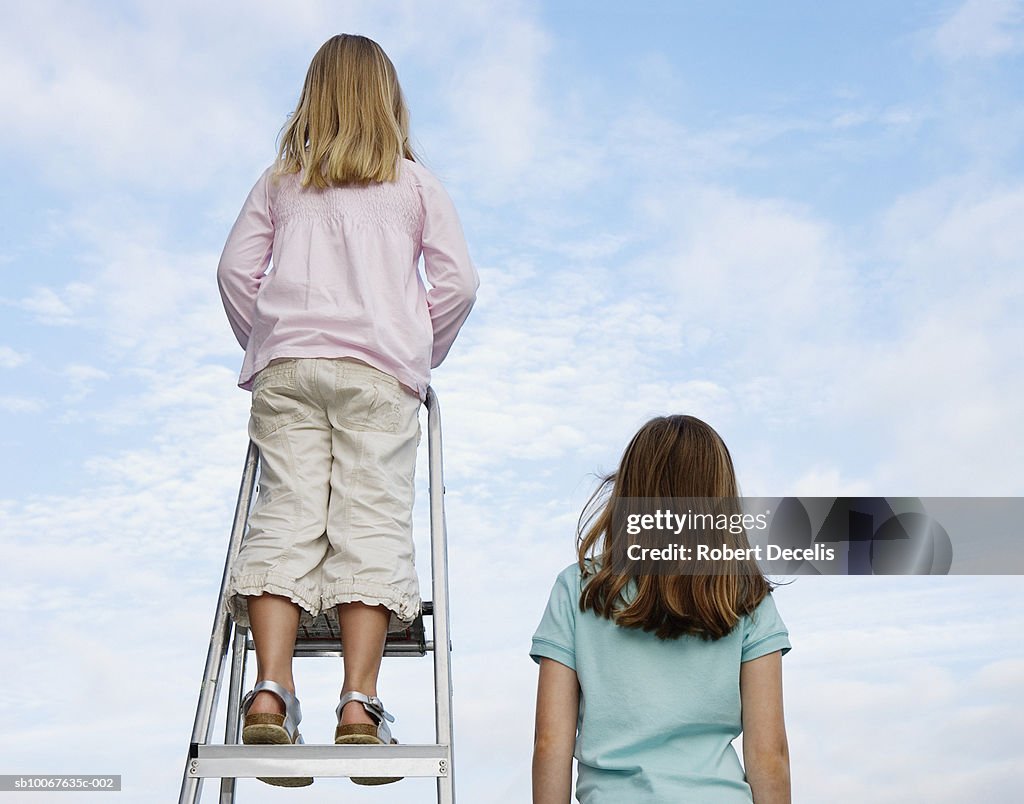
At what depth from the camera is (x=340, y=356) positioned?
228 centimetres

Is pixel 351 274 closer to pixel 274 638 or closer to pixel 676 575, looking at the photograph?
pixel 274 638

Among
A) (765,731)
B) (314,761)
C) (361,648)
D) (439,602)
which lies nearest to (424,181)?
(439,602)

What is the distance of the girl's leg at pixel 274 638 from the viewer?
207cm

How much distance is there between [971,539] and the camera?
3307 millimetres

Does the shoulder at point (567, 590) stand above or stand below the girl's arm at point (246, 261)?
below

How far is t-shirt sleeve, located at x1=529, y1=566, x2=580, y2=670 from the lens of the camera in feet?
6.29

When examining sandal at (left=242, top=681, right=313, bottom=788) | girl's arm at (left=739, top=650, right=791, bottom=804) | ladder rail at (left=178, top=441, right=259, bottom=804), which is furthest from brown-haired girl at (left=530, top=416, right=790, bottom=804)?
ladder rail at (left=178, top=441, right=259, bottom=804)

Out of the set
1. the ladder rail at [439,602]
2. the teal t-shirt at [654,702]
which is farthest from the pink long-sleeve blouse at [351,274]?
the teal t-shirt at [654,702]

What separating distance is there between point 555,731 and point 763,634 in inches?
14.4

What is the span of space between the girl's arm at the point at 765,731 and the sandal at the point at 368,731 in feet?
1.89

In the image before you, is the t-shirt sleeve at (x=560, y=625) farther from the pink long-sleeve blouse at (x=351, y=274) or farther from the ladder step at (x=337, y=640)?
the pink long-sleeve blouse at (x=351, y=274)

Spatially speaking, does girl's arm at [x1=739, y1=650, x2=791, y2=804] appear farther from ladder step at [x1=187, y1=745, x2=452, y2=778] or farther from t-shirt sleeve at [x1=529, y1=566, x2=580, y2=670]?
ladder step at [x1=187, y1=745, x2=452, y2=778]

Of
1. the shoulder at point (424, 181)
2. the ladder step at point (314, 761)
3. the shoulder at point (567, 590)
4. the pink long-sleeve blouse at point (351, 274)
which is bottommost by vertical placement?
the ladder step at point (314, 761)

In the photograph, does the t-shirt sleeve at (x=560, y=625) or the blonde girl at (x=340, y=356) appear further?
the blonde girl at (x=340, y=356)
